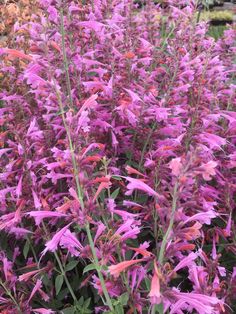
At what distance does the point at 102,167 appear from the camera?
228 cm

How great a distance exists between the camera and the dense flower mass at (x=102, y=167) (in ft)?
6.93

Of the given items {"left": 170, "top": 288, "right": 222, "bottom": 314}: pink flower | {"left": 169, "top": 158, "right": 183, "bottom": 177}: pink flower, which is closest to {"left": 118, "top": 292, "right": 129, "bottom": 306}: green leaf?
{"left": 170, "top": 288, "right": 222, "bottom": 314}: pink flower

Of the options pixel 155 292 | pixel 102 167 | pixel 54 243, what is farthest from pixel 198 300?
pixel 102 167

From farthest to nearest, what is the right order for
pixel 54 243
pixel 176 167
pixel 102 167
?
pixel 102 167 < pixel 54 243 < pixel 176 167

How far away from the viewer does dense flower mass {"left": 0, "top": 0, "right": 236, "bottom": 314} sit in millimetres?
2113

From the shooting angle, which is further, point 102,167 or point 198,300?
point 102,167

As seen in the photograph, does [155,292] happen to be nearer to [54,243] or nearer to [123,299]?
[123,299]

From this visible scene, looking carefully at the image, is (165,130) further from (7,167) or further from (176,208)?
(176,208)

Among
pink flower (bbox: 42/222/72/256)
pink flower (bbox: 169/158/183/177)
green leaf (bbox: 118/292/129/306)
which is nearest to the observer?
pink flower (bbox: 169/158/183/177)

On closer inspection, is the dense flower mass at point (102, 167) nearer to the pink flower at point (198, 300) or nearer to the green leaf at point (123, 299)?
the green leaf at point (123, 299)

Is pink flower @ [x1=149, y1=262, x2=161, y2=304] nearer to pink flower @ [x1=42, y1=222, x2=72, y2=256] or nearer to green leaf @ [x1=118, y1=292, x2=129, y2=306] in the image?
green leaf @ [x1=118, y1=292, x2=129, y2=306]

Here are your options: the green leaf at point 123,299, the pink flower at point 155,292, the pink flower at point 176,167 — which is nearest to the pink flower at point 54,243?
the green leaf at point 123,299

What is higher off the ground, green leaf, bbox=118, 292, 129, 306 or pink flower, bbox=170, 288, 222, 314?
pink flower, bbox=170, 288, 222, 314

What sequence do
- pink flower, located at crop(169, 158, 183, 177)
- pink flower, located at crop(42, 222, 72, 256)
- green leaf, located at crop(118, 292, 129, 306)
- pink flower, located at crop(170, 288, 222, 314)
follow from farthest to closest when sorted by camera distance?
pink flower, located at crop(42, 222, 72, 256) < green leaf, located at crop(118, 292, 129, 306) < pink flower, located at crop(170, 288, 222, 314) < pink flower, located at crop(169, 158, 183, 177)
